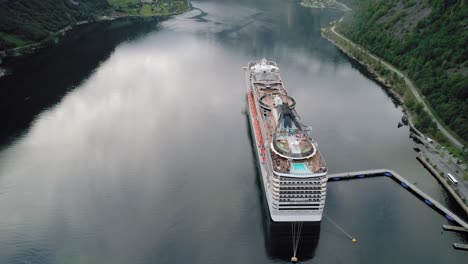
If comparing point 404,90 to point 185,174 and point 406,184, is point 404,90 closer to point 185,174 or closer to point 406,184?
point 406,184

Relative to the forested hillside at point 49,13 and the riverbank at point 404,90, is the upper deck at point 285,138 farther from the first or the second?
the forested hillside at point 49,13

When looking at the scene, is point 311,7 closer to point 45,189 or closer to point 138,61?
point 138,61

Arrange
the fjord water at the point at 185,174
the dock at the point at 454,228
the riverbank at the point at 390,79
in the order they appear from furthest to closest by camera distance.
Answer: the riverbank at the point at 390,79, the dock at the point at 454,228, the fjord water at the point at 185,174

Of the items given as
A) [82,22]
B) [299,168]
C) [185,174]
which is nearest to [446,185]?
[299,168]

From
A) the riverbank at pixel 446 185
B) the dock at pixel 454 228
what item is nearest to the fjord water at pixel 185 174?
the dock at pixel 454 228

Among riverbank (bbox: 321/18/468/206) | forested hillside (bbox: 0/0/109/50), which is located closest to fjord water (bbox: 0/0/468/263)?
riverbank (bbox: 321/18/468/206)

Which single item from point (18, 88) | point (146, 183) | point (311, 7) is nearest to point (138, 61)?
point (18, 88)
